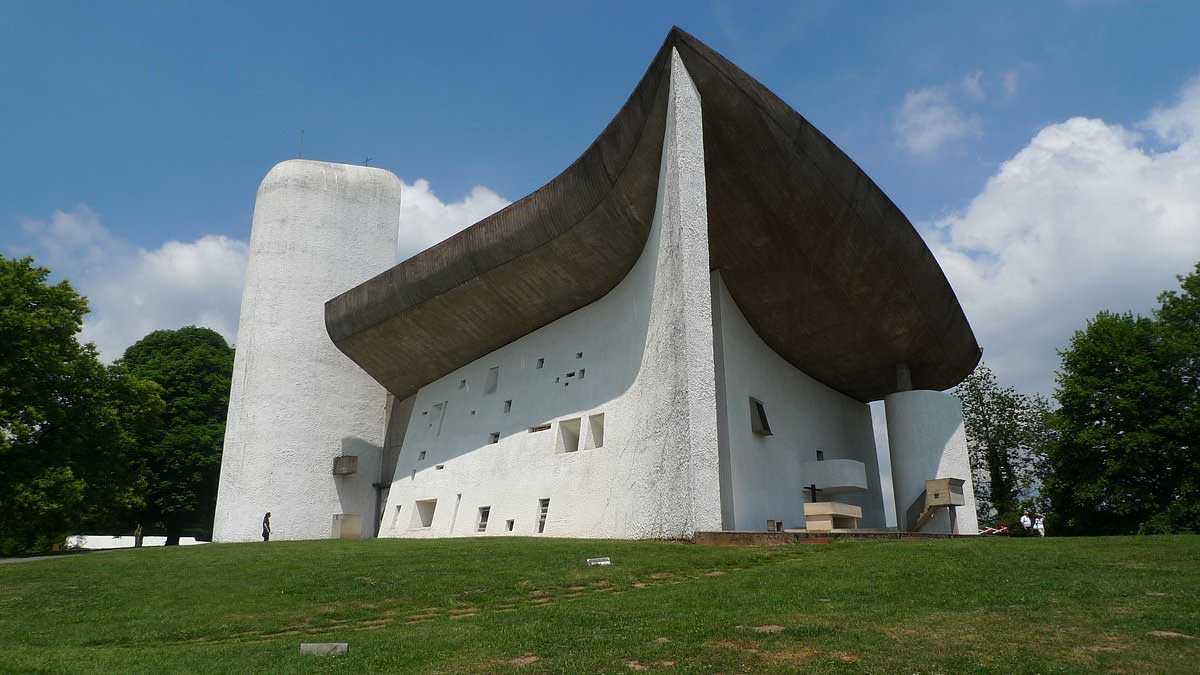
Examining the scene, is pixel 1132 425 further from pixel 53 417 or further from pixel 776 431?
pixel 53 417

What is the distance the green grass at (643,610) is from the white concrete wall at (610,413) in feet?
7.76

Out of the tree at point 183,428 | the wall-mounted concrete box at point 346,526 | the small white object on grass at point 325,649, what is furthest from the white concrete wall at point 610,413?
the tree at point 183,428

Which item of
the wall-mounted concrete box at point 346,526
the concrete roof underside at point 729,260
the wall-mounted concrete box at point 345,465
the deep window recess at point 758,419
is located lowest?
the wall-mounted concrete box at point 346,526

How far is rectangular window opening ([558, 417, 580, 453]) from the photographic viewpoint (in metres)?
21.0

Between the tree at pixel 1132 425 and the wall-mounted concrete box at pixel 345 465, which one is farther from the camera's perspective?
the wall-mounted concrete box at pixel 345 465

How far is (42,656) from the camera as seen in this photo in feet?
22.7

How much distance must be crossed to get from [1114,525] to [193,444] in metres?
34.4

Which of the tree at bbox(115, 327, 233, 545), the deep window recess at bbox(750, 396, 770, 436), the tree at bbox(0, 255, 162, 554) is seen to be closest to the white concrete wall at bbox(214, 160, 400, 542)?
the tree at bbox(0, 255, 162, 554)

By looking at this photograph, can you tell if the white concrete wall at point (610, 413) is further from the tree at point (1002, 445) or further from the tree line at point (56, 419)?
the tree at point (1002, 445)

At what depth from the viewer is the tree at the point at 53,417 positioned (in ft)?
66.9

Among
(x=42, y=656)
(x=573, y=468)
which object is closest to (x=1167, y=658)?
(x=42, y=656)

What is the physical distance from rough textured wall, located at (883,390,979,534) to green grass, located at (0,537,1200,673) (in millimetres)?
11012

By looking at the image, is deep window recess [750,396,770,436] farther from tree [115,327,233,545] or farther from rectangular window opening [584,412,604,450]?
tree [115,327,233,545]

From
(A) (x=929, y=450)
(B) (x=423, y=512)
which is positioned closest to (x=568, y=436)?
(B) (x=423, y=512)
